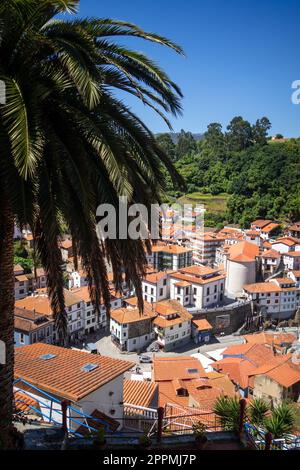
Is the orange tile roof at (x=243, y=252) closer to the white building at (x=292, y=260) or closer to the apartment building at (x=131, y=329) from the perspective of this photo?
the white building at (x=292, y=260)

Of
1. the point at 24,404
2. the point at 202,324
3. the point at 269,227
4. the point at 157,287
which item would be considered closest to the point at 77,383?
the point at 24,404

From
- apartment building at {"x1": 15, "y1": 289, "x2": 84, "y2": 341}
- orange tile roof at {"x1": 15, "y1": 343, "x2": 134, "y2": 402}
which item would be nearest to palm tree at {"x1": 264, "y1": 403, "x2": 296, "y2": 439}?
orange tile roof at {"x1": 15, "y1": 343, "x2": 134, "y2": 402}

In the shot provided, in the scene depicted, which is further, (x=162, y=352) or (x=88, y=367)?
(x=162, y=352)

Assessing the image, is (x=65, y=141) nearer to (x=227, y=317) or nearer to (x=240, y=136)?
(x=227, y=317)

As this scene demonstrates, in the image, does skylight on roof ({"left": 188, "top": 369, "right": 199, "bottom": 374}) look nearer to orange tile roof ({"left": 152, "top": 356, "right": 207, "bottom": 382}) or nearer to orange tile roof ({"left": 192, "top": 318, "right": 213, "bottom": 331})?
orange tile roof ({"left": 152, "top": 356, "right": 207, "bottom": 382})

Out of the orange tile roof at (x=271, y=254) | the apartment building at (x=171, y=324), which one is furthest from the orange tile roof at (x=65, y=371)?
the orange tile roof at (x=271, y=254)

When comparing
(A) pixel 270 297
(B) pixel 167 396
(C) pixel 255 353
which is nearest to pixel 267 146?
(A) pixel 270 297

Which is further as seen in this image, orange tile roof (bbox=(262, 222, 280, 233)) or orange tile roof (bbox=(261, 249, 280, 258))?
orange tile roof (bbox=(262, 222, 280, 233))
